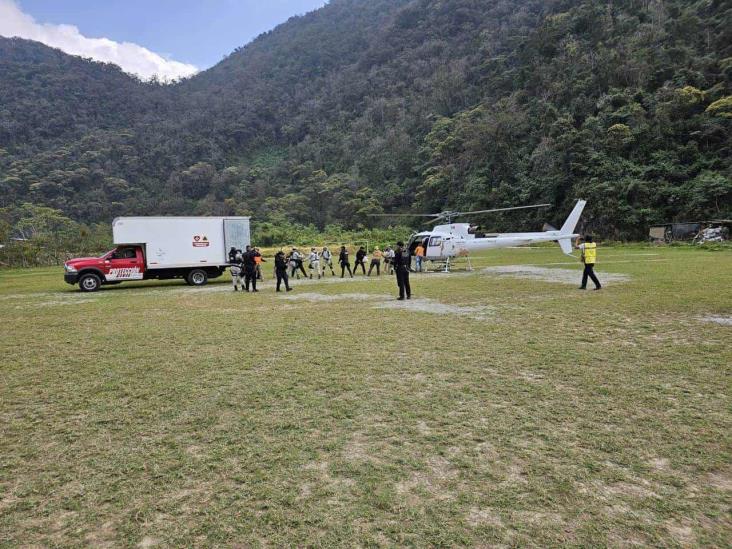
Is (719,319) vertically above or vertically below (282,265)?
A: below

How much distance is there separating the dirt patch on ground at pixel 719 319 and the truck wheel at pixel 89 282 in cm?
1748

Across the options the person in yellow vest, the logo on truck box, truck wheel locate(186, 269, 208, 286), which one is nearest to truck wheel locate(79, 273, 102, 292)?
truck wheel locate(186, 269, 208, 286)

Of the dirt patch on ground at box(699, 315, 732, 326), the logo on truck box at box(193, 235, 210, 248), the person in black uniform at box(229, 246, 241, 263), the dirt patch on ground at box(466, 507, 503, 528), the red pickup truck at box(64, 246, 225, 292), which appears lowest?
the dirt patch on ground at box(466, 507, 503, 528)

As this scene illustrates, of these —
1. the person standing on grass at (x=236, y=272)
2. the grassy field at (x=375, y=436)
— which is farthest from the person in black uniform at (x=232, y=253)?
the grassy field at (x=375, y=436)

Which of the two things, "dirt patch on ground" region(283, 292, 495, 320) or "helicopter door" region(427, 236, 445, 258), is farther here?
"helicopter door" region(427, 236, 445, 258)

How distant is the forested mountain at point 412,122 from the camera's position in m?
40.6

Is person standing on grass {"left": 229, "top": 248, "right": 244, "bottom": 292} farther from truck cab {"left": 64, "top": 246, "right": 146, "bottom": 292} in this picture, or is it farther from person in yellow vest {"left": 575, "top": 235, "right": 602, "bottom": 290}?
person in yellow vest {"left": 575, "top": 235, "right": 602, "bottom": 290}

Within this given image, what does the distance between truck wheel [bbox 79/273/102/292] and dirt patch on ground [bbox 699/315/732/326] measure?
17.5 metres

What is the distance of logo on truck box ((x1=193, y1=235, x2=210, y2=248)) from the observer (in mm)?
16594

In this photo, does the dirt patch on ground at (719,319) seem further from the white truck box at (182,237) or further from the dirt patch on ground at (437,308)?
the white truck box at (182,237)

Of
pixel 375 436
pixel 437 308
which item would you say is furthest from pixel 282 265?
pixel 375 436

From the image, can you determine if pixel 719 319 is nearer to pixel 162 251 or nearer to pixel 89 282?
pixel 162 251

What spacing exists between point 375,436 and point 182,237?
14.8 meters

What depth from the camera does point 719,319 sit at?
7301 millimetres
